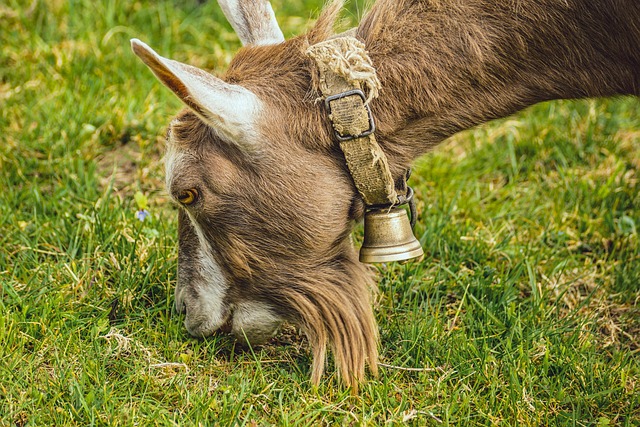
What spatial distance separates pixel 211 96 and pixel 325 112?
1.53 ft

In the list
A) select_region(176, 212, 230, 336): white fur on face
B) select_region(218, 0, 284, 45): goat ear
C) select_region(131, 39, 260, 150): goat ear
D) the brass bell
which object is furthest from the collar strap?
select_region(176, 212, 230, 336): white fur on face

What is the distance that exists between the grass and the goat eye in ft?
2.26

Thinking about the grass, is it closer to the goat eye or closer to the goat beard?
the goat beard

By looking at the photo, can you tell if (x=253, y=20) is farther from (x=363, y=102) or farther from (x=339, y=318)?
(x=339, y=318)

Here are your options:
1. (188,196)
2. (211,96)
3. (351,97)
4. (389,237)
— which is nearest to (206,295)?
(188,196)

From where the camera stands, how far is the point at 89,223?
14.6 ft

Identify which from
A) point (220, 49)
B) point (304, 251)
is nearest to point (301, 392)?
point (304, 251)

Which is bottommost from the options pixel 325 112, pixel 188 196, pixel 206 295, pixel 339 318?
Result: pixel 339 318

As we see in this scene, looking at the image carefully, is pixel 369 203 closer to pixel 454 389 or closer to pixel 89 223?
pixel 454 389

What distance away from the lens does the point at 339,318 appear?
11.9 ft

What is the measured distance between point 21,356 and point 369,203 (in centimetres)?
160

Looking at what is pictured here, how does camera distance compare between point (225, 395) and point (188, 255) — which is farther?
point (188, 255)

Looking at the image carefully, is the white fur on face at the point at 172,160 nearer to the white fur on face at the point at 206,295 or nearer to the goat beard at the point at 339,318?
the white fur on face at the point at 206,295

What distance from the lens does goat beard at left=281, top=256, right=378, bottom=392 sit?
3.58 m
